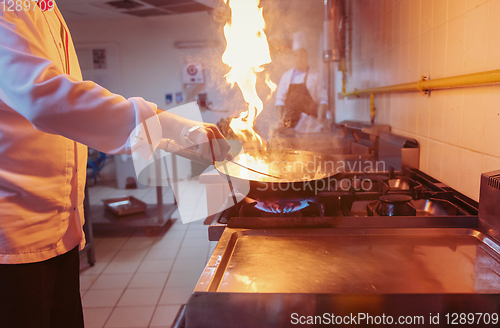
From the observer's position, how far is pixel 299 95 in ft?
12.7

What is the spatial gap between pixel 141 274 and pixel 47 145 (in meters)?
1.81

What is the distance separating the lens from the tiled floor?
2.03 metres

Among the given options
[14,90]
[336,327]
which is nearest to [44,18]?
[14,90]

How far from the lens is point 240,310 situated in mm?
556

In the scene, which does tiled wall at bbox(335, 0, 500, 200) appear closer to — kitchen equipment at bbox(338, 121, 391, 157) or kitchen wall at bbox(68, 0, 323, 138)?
kitchen equipment at bbox(338, 121, 391, 157)

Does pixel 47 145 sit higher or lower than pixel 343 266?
higher

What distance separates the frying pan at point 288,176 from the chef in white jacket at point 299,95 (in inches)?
81.5

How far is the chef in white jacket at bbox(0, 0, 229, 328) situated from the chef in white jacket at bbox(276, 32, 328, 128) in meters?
2.61

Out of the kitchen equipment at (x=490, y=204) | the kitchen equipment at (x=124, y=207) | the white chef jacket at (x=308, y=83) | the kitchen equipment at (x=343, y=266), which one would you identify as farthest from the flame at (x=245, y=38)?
the kitchen equipment at (x=124, y=207)

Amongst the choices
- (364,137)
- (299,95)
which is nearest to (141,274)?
(364,137)

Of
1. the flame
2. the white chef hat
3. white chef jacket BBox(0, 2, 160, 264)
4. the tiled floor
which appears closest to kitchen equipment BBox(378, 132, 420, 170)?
the flame

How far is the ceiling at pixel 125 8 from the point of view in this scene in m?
4.53

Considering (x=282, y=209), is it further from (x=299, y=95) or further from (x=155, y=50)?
(x=155, y=50)

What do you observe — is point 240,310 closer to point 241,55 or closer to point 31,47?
point 31,47
